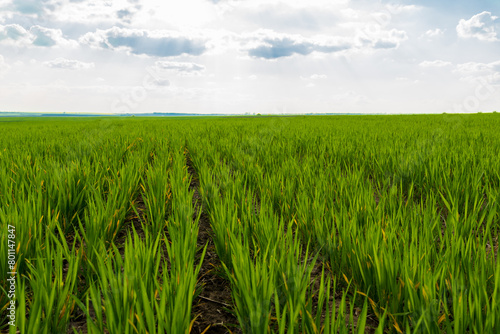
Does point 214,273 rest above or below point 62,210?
below

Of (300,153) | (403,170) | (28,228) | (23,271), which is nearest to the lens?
(23,271)

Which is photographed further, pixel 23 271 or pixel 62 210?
pixel 62 210

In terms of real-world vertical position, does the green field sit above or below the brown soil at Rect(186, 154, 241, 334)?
above

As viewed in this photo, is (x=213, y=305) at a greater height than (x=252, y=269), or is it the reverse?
(x=252, y=269)

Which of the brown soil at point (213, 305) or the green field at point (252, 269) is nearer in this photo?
the green field at point (252, 269)

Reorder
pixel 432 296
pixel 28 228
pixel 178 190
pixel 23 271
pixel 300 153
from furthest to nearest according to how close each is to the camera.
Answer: pixel 300 153 < pixel 178 190 < pixel 28 228 < pixel 23 271 < pixel 432 296

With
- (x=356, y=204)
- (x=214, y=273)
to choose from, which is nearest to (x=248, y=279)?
(x=214, y=273)

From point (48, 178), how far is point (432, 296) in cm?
281

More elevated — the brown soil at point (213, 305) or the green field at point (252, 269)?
the green field at point (252, 269)

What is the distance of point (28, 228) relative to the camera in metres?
1.65

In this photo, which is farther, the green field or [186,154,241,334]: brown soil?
[186,154,241,334]: brown soil

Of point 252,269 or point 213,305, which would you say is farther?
point 213,305

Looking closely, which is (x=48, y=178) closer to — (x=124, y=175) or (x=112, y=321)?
(x=124, y=175)

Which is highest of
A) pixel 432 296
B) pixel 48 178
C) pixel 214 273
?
pixel 48 178
